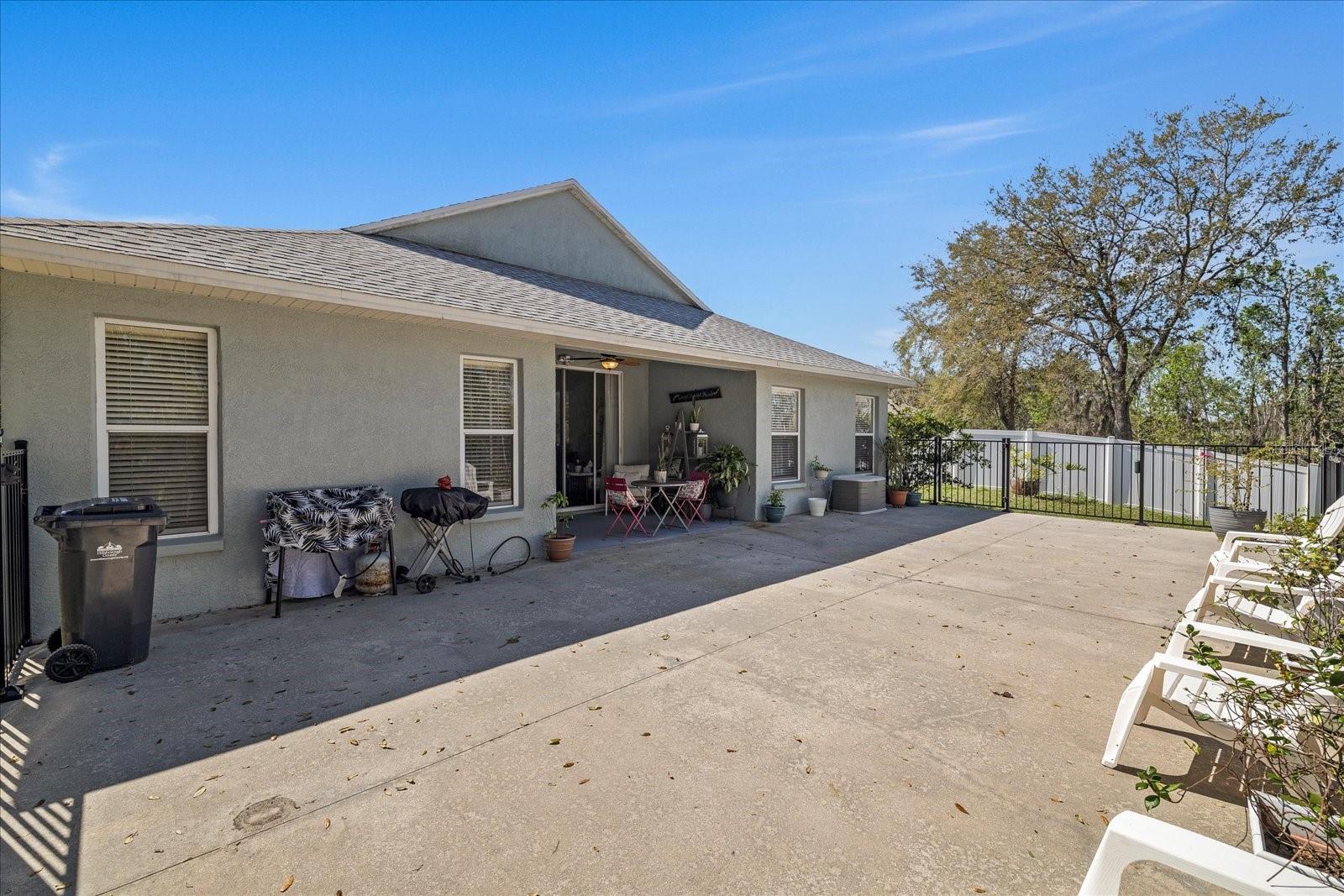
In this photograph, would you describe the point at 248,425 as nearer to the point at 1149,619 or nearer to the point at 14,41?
the point at 14,41

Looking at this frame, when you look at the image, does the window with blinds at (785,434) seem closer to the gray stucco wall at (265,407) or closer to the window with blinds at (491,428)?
the gray stucco wall at (265,407)

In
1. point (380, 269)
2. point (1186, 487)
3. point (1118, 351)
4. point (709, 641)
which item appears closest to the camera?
point (709, 641)

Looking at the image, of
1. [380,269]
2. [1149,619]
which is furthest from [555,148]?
[1149,619]

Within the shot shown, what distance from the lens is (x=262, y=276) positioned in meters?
5.04

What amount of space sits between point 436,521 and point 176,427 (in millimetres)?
2266

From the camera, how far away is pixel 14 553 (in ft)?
13.6

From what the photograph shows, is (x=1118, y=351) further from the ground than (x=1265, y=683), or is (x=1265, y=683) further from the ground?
(x=1118, y=351)

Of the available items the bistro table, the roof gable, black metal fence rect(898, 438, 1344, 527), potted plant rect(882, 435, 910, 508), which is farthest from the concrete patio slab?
potted plant rect(882, 435, 910, 508)

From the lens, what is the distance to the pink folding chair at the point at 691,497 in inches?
377

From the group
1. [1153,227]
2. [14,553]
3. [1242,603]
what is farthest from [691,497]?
[1153,227]

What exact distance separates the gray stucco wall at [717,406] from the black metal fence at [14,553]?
8351 millimetres

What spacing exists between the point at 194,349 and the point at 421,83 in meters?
6.84

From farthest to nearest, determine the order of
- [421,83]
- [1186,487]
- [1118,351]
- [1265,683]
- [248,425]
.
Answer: [1118,351]
[1186,487]
[421,83]
[248,425]
[1265,683]

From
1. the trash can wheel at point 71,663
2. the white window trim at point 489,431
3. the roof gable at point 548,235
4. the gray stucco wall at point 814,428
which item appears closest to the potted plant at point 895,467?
the gray stucco wall at point 814,428
